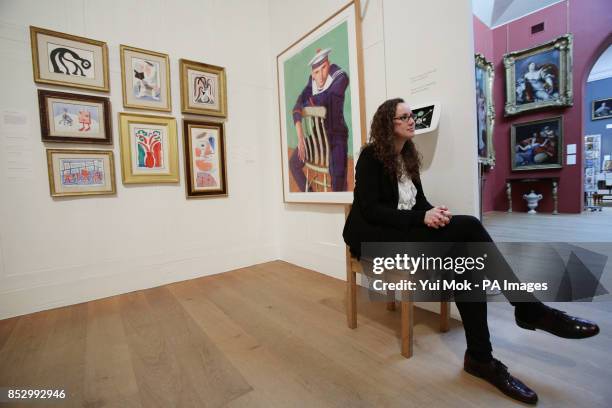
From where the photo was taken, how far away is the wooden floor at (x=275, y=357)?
44.8 inches

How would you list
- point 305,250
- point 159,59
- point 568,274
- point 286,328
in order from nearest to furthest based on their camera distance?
point 286,328 < point 568,274 < point 159,59 < point 305,250

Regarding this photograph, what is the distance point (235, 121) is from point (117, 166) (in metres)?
1.17

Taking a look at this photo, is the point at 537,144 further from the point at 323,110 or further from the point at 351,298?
the point at 351,298

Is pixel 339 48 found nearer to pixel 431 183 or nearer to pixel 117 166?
pixel 431 183

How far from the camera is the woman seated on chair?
1.16 m

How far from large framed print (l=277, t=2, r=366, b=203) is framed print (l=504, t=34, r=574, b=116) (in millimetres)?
5706

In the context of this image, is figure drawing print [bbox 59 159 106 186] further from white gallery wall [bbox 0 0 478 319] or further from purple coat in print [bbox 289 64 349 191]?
purple coat in print [bbox 289 64 349 191]

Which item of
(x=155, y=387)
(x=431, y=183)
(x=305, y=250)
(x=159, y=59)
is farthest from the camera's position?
(x=305, y=250)

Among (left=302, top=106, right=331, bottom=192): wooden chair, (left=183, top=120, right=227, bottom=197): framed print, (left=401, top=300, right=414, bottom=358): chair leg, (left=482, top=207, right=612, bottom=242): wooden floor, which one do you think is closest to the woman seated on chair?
(left=401, top=300, right=414, bottom=358): chair leg

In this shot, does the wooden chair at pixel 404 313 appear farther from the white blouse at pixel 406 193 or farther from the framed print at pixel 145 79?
the framed print at pixel 145 79

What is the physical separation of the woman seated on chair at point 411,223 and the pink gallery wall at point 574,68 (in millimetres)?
6034

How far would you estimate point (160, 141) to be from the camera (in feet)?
8.41

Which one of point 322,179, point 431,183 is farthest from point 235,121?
point 431,183

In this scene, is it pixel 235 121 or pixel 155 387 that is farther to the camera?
pixel 235 121
